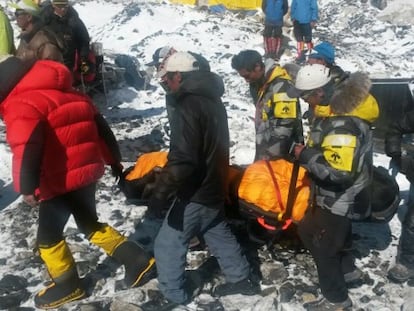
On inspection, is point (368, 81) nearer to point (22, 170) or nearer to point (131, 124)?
point (22, 170)

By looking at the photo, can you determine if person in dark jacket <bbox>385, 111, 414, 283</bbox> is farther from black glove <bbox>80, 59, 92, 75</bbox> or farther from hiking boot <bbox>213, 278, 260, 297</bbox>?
black glove <bbox>80, 59, 92, 75</bbox>

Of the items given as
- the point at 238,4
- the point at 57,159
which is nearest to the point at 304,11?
the point at 238,4

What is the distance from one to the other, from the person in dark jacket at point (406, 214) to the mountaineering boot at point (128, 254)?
2355 mm

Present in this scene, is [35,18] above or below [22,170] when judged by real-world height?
above

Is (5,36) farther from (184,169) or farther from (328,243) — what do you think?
(328,243)

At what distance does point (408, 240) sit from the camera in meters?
4.71

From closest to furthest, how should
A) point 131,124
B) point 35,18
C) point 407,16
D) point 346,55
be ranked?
point 35,18, point 131,124, point 346,55, point 407,16

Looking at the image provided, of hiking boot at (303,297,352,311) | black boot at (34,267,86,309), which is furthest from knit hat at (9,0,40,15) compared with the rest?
hiking boot at (303,297,352,311)

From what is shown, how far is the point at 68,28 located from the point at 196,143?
15.1 ft

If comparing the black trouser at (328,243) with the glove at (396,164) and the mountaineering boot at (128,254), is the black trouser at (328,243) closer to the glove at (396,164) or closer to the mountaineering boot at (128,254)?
the glove at (396,164)

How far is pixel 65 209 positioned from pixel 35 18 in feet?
10.8

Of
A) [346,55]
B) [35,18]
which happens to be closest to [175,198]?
[35,18]

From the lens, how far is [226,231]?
4418mm

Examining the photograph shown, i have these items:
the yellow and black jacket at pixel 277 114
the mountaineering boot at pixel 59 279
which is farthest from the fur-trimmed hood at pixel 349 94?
the mountaineering boot at pixel 59 279
